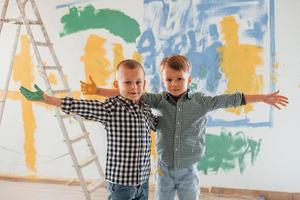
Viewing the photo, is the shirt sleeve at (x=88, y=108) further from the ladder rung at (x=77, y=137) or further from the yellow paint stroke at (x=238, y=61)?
the yellow paint stroke at (x=238, y=61)

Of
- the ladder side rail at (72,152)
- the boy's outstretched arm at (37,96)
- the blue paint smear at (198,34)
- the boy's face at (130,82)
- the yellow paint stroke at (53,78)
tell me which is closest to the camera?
the boy's outstretched arm at (37,96)

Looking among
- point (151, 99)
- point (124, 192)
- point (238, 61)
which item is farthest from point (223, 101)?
point (238, 61)

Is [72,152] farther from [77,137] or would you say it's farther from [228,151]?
[228,151]

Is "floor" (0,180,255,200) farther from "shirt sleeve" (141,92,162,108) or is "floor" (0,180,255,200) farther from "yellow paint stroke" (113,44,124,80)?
"shirt sleeve" (141,92,162,108)

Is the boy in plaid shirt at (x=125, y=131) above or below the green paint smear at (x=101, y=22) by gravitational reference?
below

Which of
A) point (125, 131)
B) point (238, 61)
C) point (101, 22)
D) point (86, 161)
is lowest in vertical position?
point (86, 161)

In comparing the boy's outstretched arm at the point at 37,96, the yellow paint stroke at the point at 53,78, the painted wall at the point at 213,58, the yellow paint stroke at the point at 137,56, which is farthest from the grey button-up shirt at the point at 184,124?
the yellow paint stroke at the point at 53,78

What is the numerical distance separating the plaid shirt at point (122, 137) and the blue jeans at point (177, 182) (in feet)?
0.41

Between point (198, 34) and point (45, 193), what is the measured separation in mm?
1752

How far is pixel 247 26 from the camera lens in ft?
8.38

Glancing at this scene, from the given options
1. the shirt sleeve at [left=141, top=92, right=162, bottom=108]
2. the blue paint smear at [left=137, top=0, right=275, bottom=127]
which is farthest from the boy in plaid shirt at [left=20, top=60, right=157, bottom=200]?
the blue paint smear at [left=137, top=0, right=275, bottom=127]

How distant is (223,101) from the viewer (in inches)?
64.1

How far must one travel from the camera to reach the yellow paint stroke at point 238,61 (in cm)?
257

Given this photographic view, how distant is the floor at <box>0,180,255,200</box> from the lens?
268 centimetres
